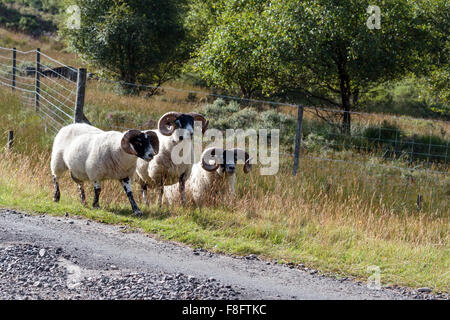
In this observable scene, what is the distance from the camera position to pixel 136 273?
587 centimetres

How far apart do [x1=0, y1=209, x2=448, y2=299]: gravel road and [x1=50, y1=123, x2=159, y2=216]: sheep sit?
1441 mm

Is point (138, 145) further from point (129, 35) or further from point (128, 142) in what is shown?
point (129, 35)

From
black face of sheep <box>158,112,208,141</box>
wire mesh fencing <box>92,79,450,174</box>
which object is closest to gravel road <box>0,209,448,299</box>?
black face of sheep <box>158,112,208,141</box>

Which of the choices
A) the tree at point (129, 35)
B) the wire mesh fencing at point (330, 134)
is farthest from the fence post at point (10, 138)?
the tree at point (129, 35)

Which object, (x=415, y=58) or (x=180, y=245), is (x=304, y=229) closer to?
(x=180, y=245)

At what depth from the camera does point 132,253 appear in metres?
6.68

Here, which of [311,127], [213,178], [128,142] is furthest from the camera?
[311,127]

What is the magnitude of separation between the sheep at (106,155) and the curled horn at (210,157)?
1.01m

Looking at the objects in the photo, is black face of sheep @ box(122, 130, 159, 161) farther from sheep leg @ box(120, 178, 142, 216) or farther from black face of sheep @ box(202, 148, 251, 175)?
black face of sheep @ box(202, 148, 251, 175)

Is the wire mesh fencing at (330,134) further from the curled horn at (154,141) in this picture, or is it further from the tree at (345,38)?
the curled horn at (154,141)

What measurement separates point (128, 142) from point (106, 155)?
1.97ft

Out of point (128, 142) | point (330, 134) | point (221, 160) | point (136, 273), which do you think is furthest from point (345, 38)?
point (136, 273)

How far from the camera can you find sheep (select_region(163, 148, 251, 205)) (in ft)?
30.8
